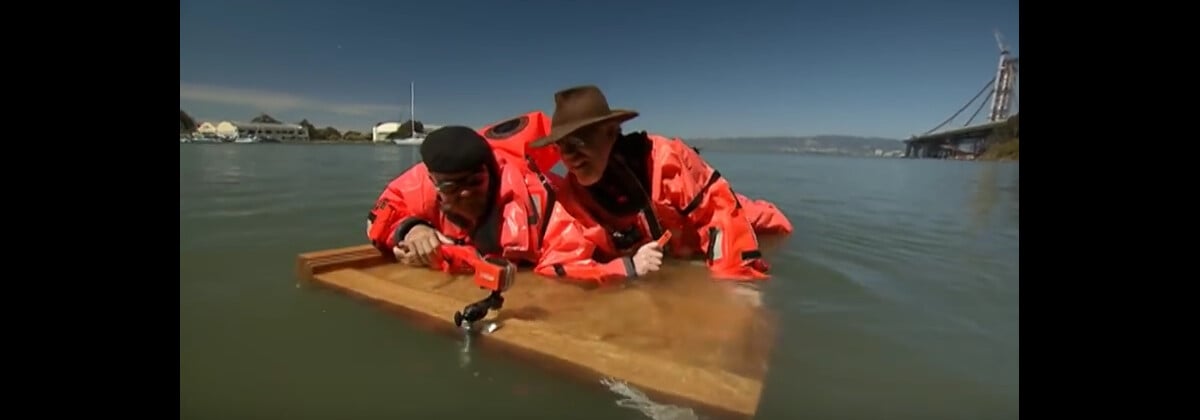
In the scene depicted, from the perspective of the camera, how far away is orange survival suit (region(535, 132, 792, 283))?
3564 mm

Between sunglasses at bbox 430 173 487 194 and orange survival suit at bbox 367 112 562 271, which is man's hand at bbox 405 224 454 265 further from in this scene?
sunglasses at bbox 430 173 487 194

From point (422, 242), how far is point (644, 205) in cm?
147

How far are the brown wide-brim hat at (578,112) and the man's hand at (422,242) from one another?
918mm

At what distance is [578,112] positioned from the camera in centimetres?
317

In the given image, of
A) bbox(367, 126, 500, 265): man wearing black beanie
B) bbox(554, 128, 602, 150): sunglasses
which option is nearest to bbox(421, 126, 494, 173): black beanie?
bbox(367, 126, 500, 265): man wearing black beanie

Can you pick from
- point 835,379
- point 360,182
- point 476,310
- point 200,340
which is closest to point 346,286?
point 200,340

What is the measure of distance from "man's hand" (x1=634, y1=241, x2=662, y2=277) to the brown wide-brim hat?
85 cm

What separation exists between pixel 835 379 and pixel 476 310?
146 centimetres

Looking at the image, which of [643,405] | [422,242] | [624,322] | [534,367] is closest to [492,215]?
[422,242]

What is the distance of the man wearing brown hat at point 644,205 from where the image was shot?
3377mm

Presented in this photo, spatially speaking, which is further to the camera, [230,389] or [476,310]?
[476,310]

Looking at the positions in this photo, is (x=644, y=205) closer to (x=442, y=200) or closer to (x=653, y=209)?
(x=653, y=209)
